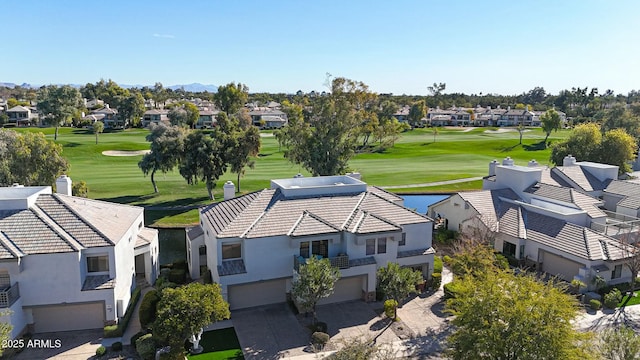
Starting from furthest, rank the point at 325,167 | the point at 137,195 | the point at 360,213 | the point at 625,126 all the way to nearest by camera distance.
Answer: the point at 625,126
the point at 137,195
the point at 325,167
the point at 360,213

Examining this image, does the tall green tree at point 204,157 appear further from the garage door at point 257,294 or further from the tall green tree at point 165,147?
the garage door at point 257,294

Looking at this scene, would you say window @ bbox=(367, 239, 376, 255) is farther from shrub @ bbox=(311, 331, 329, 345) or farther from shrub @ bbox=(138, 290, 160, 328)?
shrub @ bbox=(138, 290, 160, 328)

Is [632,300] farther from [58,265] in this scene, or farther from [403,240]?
[58,265]

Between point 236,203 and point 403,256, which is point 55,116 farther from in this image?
point 403,256

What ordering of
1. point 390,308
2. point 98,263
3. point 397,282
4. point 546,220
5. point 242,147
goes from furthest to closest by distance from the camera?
point 242,147 → point 546,220 → point 390,308 → point 397,282 → point 98,263

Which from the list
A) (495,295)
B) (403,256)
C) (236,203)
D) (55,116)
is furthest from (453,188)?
(55,116)

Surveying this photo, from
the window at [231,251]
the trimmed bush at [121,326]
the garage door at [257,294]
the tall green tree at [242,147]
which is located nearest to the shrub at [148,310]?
the trimmed bush at [121,326]

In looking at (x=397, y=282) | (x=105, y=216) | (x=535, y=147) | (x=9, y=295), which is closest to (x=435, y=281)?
(x=397, y=282)
